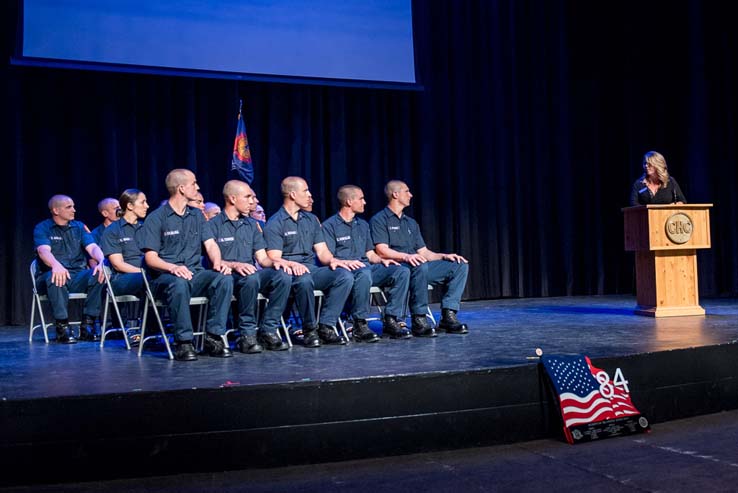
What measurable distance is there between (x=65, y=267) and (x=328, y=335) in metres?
2.41

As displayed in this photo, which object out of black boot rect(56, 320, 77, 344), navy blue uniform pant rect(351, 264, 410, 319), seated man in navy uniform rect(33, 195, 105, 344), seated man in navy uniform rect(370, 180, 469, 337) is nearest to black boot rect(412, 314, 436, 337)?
seated man in navy uniform rect(370, 180, 469, 337)

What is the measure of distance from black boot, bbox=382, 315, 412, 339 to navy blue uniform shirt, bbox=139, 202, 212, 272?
1274 millimetres

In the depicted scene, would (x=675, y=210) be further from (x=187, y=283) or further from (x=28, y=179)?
(x=28, y=179)

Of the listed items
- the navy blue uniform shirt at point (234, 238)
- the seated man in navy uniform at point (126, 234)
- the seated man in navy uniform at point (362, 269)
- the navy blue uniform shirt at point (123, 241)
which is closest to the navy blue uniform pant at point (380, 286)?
the seated man in navy uniform at point (362, 269)

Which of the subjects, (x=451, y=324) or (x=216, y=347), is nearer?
(x=216, y=347)

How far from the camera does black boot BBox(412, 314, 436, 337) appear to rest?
4.64m

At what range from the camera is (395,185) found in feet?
16.8

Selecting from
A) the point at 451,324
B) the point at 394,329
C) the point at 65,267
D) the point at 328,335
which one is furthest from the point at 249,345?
the point at 65,267

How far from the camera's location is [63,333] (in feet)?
16.7

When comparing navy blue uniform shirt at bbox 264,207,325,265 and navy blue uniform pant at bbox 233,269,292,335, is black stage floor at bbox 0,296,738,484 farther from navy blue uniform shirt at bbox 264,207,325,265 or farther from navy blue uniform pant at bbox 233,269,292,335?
navy blue uniform shirt at bbox 264,207,325,265

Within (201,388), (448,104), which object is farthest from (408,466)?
(448,104)

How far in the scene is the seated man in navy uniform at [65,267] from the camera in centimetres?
518

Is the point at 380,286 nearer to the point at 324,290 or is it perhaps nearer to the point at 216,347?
the point at 324,290

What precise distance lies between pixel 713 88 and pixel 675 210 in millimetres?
3755
